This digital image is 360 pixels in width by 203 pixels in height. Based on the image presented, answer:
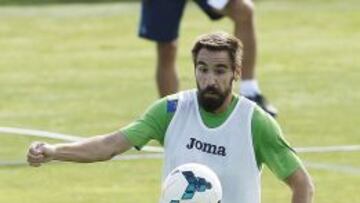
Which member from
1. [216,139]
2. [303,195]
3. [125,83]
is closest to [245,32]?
[125,83]

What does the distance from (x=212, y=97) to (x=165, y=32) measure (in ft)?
19.0

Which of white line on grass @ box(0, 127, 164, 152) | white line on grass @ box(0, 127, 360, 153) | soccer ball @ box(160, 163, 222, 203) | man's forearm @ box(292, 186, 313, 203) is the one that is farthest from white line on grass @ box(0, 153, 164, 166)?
soccer ball @ box(160, 163, 222, 203)

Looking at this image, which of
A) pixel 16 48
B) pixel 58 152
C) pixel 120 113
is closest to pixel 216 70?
pixel 58 152

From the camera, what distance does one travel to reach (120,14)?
22.0 metres

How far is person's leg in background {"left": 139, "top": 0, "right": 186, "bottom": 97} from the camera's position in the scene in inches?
548

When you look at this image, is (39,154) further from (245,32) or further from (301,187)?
(245,32)

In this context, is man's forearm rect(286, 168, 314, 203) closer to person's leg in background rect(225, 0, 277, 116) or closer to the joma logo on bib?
the joma logo on bib

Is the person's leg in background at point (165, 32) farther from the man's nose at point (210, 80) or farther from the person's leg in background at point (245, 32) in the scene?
the man's nose at point (210, 80)

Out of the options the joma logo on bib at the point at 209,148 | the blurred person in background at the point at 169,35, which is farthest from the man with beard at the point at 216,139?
the blurred person in background at the point at 169,35

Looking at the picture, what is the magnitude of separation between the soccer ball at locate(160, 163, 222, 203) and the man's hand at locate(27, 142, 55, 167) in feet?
2.28

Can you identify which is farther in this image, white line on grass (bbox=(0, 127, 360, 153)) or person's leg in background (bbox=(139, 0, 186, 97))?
person's leg in background (bbox=(139, 0, 186, 97))

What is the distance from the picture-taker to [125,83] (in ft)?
53.4

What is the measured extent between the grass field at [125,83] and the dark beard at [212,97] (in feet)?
9.00

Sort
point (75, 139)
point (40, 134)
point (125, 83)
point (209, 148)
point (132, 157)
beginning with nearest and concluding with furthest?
point (209, 148) → point (132, 157) → point (75, 139) → point (40, 134) → point (125, 83)
